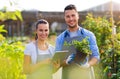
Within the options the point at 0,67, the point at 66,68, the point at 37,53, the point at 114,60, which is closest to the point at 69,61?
the point at 66,68

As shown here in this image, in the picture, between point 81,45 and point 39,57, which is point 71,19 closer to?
point 81,45

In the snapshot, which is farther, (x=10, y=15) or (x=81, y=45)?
(x=10, y=15)

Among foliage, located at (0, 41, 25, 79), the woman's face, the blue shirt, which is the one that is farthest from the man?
foliage, located at (0, 41, 25, 79)

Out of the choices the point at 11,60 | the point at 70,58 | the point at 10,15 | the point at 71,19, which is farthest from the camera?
the point at 10,15

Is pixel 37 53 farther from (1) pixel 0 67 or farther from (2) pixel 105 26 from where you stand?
(2) pixel 105 26

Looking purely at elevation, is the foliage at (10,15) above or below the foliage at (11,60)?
above

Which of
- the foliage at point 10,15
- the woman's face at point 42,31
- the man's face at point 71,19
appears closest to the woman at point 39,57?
the woman's face at point 42,31

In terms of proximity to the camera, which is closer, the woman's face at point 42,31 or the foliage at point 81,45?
the foliage at point 81,45

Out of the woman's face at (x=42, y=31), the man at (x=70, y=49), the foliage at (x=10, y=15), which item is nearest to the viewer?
the man at (x=70, y=49)

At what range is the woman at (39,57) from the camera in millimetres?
3768

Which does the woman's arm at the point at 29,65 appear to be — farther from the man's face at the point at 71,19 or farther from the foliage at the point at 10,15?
the foliage at the point at 10,15

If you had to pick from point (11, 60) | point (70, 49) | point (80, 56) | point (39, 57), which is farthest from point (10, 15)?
point (80, 56)

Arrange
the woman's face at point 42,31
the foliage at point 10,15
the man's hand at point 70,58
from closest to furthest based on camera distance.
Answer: the man's hand at point 70,58, the woman's face at point 42,31, the foliage at point 10,15

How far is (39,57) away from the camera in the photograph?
3812 millimetres
